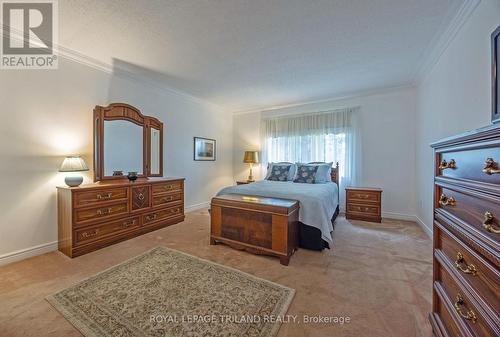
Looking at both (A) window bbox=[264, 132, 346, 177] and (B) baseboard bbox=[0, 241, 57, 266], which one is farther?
(A) window bbox=[264, 132, 346, 177]

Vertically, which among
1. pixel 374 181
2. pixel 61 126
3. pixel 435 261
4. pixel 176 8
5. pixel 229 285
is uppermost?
pixel 176 8

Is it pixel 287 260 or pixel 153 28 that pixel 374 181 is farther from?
pixel 153 28

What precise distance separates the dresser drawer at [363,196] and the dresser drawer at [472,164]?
2.89m

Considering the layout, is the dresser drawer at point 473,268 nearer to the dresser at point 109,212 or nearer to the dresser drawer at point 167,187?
the dresser at point 109,212

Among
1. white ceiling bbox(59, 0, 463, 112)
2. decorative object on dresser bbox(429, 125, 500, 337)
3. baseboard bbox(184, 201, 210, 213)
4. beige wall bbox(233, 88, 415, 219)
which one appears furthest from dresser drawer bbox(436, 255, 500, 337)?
baseboard bbox(184, 201, 210, 213)

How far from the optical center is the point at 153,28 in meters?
2.21

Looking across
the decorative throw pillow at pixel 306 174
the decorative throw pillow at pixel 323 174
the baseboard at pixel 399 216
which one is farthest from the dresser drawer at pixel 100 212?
the baseboard at pixel 399 216

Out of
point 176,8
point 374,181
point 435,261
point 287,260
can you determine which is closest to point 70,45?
point 176,8

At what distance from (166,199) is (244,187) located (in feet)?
4.52

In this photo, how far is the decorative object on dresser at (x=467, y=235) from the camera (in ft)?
2.50

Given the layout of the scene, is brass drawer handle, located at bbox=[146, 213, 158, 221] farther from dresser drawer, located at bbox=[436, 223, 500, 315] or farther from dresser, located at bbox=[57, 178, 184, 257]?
dresser drawer, located at bbox=[436, 223, 500, 315]

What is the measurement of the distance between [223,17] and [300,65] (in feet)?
4.67

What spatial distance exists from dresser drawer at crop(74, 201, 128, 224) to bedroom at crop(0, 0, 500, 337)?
0.02 meters

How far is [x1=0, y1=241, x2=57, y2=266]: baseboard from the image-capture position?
228cm
